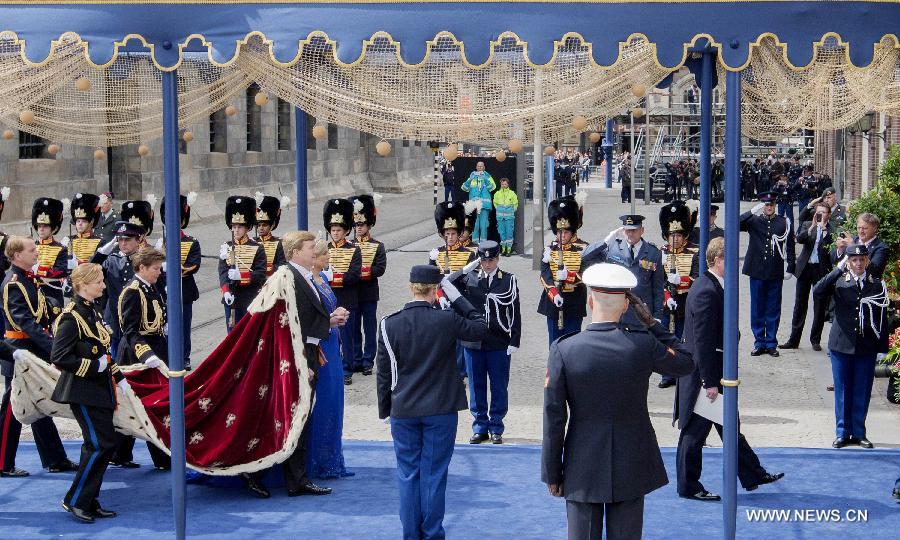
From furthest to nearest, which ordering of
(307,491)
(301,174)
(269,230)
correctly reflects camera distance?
1. (269,230)
2. (301,174)
3. (307,491)

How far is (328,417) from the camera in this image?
9.35 meters

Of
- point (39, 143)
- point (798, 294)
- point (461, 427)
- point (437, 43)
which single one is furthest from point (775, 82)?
point (39, 143)

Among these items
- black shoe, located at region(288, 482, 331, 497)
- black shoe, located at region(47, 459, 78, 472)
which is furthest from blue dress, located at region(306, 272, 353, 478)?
black shoe, located at region(47, 459, 78, 472)

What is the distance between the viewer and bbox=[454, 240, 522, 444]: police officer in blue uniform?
423 inches

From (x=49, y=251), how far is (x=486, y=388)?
17.7ft

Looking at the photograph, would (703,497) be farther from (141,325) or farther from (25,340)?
(25,340)

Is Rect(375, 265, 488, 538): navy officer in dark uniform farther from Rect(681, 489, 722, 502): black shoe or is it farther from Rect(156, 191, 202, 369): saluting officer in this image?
Rect(156, 191, 202, 369): saluting officer

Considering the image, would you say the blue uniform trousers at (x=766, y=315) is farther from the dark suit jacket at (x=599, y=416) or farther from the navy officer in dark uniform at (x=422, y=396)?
the dark suit jacket at (x=599, y=416)

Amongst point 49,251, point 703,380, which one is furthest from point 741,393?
point 49,251

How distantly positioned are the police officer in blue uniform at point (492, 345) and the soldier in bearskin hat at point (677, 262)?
2.88m

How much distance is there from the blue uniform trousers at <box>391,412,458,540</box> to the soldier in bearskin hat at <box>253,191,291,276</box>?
19.9 feet

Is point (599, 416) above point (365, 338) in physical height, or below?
above

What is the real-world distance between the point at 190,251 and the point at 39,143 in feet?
41.2

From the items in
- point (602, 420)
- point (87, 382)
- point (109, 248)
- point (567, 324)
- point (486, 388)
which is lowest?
point (486, 388)
